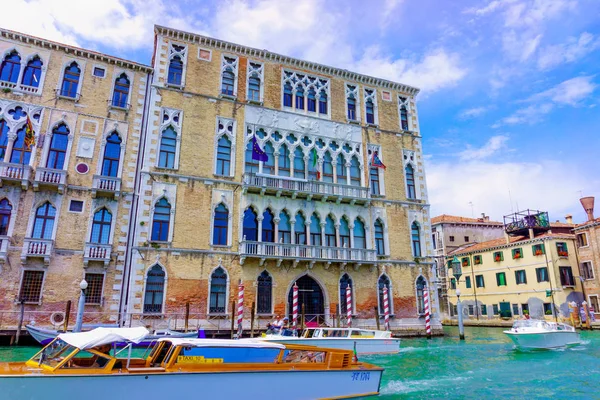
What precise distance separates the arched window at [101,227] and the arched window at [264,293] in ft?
21.9

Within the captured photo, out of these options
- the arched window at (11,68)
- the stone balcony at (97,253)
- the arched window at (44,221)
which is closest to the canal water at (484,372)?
the stone balcony at (97,253)

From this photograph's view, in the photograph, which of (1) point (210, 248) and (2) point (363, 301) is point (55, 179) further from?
(2) point (363, 301)

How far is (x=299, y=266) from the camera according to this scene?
19.1 meters

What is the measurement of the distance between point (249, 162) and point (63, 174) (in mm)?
7888

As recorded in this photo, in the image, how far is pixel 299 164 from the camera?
824 inches

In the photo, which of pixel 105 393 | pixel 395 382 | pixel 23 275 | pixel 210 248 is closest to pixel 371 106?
pixel 210 248

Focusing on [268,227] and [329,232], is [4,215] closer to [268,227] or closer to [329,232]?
[268,227]

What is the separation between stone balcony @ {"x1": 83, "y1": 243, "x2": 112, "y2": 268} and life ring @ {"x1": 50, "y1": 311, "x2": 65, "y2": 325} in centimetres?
194

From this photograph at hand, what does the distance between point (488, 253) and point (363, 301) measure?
17.6 meters

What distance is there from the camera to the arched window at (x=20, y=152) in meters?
16.5

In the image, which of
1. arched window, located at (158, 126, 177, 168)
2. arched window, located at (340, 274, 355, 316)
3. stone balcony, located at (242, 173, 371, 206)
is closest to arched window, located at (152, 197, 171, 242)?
arched window, located at (158, 126, 177, 168)

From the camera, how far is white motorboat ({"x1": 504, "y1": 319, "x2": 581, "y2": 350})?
52.4 ft

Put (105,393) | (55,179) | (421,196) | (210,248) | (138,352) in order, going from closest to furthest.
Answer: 1. (105,393)
2. (138,352)
3. (55,179)
4. (210,248)
5. (421,196)

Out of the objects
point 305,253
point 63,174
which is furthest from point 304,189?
point 63,174
